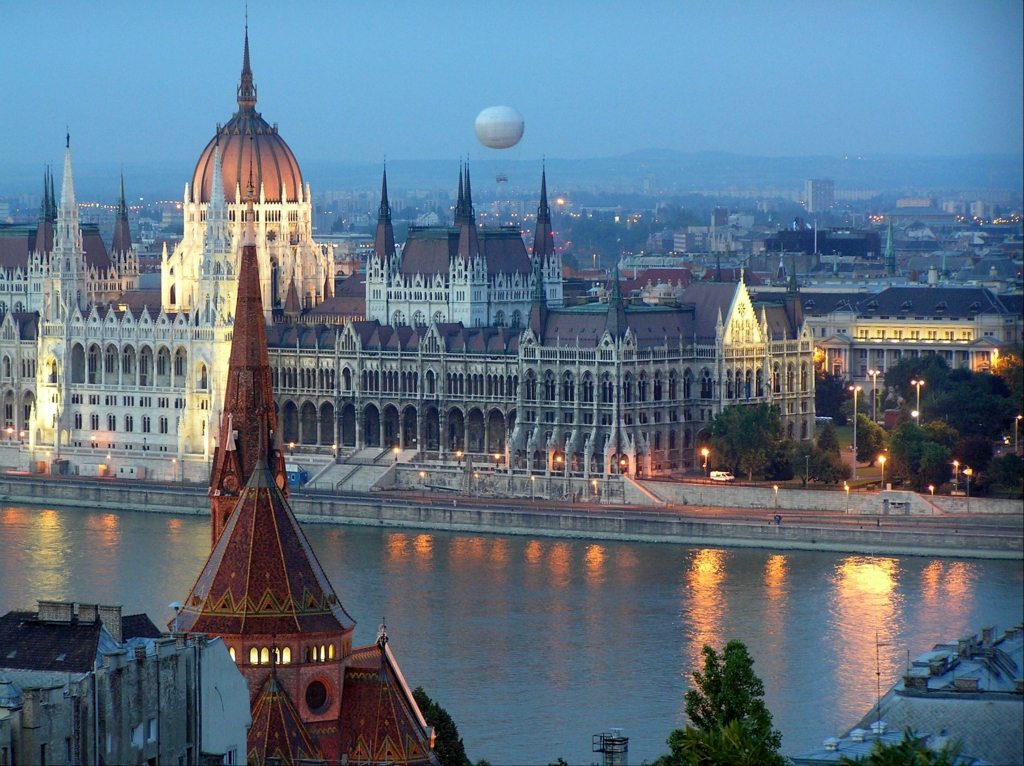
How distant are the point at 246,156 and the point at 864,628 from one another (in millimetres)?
37516

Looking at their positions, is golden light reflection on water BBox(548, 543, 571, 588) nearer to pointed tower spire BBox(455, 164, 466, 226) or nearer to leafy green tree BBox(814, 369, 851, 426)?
leafy green tree BBox(814, 369, 851, 426)

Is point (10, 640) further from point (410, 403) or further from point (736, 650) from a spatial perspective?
point (410, 403)

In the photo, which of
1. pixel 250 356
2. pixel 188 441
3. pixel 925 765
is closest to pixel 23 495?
pixel 188 441

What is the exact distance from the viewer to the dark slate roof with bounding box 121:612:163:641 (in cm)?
3244

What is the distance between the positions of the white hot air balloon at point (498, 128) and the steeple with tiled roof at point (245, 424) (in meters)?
46.8

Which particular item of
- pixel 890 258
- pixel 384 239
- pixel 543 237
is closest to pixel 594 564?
pixel 384 239

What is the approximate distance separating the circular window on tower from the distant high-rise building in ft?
380

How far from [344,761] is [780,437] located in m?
40.8

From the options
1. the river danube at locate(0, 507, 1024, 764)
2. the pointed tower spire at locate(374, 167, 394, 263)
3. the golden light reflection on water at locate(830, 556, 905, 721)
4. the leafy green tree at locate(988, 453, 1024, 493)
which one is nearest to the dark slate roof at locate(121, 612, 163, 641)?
the river danube at locate(0, 507, 1024, 764)

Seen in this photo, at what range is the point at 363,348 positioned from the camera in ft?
260

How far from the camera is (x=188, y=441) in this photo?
262 feet

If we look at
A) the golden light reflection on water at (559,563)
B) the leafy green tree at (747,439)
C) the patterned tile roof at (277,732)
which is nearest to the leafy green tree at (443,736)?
the patterned tile roof at (277,732)

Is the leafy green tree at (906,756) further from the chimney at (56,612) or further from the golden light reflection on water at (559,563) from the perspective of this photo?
the golden light reflection on water at (559,563)

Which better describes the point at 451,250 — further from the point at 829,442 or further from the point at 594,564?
the point at 594,564
